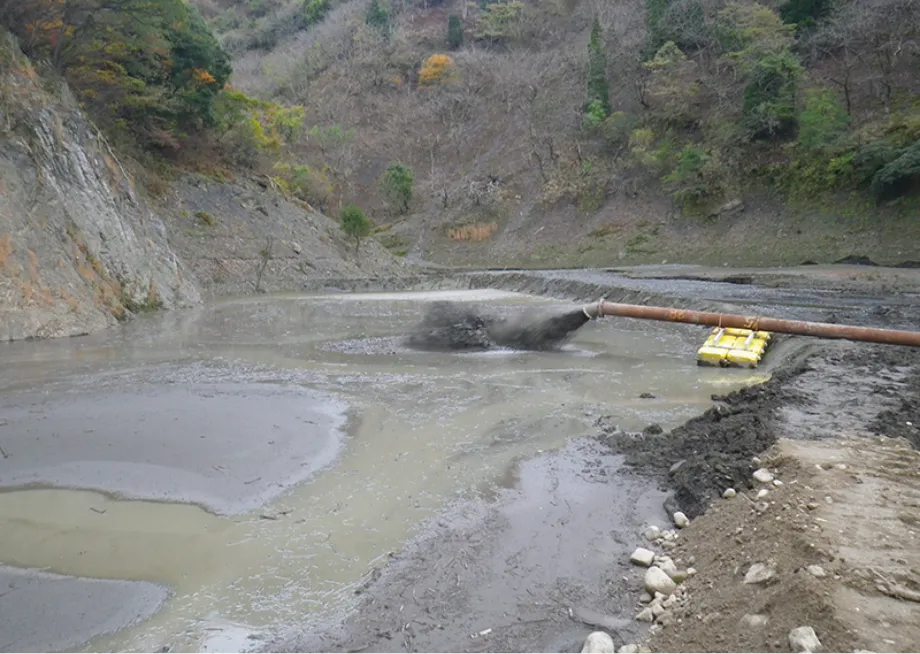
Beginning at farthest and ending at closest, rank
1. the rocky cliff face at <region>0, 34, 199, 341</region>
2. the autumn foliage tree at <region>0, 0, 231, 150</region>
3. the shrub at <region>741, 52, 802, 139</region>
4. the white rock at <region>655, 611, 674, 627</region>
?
the shrub at <region>741, 52, 802, 139</region> < the autumn foliage tree at <region>0, 0, 231, 150</region> < the rocky cliff face at <region>0, 34, 199, 341</region> < the white rock at <region>655, 611, 674, 627</region>

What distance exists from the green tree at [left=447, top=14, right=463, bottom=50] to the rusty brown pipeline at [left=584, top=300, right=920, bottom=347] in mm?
75063

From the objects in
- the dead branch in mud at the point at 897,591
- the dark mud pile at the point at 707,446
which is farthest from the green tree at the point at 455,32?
the dead branch in mud at the point at 897,591

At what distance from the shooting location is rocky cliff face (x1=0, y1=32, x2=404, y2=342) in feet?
52.0

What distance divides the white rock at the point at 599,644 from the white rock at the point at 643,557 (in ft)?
3.35

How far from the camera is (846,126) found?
108 ft

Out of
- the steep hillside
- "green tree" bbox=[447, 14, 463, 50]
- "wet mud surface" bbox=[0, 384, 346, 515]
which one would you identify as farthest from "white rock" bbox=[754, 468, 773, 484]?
"green tree" bbox=[447, 14, 463, 50]

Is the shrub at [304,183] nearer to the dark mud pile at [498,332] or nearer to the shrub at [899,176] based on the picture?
the dark mud pile at [498,332]

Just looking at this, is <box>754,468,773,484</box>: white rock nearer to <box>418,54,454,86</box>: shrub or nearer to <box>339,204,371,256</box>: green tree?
<box>339,204,371,256</box>: green tree

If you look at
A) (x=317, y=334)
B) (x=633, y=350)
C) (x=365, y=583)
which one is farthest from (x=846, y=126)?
(x=365, y=583)

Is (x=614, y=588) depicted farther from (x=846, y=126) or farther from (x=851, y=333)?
(x=846, y=126)

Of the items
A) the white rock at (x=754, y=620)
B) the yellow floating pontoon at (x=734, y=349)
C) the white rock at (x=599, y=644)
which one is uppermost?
the white rock at (x=754, y=620)

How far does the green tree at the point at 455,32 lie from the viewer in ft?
257

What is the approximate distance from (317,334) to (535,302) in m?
9.15

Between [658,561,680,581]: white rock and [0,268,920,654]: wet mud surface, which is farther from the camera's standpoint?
[658,561,680,581]: white rock
